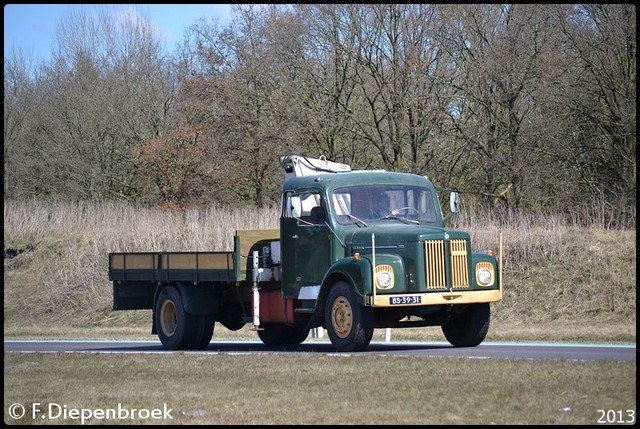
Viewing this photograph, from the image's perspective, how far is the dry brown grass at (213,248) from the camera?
26.2 meters

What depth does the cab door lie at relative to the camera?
1789 cm

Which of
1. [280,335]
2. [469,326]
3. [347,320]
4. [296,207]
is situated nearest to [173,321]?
[280,335]

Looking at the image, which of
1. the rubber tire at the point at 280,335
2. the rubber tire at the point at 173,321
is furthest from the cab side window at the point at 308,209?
the rubber tire at the point at 280,335

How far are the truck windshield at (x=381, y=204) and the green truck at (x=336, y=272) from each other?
0.05ft

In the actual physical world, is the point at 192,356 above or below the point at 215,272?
below

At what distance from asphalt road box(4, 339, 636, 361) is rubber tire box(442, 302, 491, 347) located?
201 millimetres

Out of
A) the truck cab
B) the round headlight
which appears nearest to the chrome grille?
the truck cab

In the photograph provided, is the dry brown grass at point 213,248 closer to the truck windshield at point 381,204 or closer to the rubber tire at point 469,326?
the rubber tire at point 469,326

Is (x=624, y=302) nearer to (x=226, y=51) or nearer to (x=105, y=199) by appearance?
(x=226, y=51)

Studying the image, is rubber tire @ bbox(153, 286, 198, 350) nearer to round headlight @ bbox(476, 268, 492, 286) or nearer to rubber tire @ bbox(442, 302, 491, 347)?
rubber tire @ bbox(442, 302, 491, 347)

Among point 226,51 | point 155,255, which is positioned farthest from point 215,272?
point 226,51

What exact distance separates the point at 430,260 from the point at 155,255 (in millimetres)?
6235

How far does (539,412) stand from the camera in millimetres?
10305

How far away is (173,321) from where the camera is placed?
20672mm
